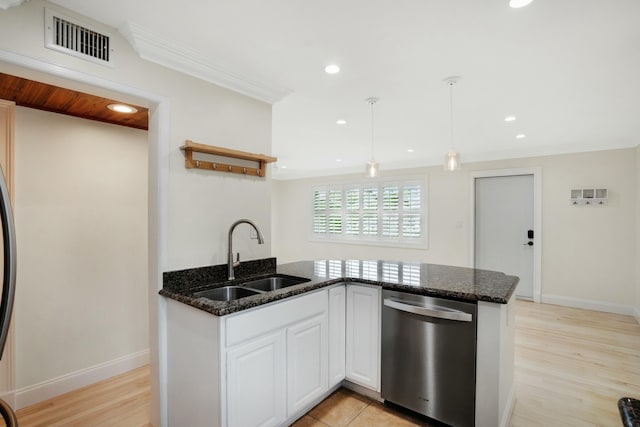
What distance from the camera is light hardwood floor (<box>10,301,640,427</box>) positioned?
6.91 feet

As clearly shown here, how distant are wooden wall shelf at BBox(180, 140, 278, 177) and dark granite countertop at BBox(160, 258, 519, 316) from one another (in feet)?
2.34

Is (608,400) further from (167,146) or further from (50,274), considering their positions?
(50,274)

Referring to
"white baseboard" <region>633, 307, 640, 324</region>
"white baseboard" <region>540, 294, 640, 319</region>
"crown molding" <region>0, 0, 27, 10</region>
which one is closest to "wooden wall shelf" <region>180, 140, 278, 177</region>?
"crown molding" <region>0, 0, 27, 10</region>

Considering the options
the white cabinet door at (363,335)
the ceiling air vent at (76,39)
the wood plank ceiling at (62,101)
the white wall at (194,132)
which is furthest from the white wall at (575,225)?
the ceiling air vent at (76,39)

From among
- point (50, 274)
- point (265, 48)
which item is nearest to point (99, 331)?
point (50, 274)

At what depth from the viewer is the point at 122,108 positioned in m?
2.34

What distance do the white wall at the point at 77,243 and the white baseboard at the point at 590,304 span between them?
545 cm

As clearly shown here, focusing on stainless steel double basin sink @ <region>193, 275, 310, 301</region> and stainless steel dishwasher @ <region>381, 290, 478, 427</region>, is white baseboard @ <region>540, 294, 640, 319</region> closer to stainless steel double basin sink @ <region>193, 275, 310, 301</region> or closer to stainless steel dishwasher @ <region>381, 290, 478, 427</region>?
stainless steel dishwasher @ <region>381, 290, 478, 427</region>

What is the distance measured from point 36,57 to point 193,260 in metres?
1.35

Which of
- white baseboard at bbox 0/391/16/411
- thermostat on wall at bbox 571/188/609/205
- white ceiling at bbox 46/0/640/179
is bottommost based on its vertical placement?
white baseboard at bbox 0/391/16/411

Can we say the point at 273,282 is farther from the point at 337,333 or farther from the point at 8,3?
the point at 8,3

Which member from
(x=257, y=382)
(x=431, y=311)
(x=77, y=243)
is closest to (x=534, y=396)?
(x=431, y=311)

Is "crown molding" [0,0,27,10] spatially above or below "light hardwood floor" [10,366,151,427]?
above

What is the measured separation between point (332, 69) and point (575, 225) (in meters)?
4.45
